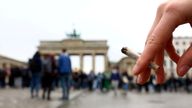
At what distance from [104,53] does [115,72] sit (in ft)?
246

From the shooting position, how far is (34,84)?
18375 mm

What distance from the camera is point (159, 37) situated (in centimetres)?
129

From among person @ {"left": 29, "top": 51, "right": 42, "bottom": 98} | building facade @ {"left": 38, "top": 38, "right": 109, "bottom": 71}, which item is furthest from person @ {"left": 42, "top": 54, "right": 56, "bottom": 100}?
building facade @ {"left": 38, "top": 38, "right": 109, "bottom": 71}

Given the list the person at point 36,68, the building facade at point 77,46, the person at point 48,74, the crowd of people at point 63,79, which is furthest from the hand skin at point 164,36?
the building facade at point 77,46

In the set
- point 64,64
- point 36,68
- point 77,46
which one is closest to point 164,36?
point 64,64

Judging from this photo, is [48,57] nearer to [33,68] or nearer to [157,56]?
[33,68]

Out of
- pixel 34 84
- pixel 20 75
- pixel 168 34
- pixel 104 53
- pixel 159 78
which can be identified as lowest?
pixel 104 53

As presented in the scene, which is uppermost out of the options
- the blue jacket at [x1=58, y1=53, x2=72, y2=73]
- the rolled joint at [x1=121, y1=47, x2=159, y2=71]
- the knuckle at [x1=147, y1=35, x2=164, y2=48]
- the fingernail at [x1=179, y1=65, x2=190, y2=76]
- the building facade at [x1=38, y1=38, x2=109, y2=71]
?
the knuckle at [x1=147, y1=35, x2=164, y2=48]

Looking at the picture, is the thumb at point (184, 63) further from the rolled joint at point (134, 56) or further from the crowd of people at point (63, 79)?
the crowd of people at point (63, 79)

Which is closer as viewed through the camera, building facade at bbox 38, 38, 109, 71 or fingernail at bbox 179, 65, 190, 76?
fingernail at bbox 179, 65, 190, 76

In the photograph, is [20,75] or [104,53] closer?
[20,75]

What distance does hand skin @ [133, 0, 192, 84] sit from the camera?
4.14ft

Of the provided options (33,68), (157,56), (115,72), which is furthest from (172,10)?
(115,72)

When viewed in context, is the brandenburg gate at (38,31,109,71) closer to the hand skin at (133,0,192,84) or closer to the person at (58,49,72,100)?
the person at (58,49,72,100)
